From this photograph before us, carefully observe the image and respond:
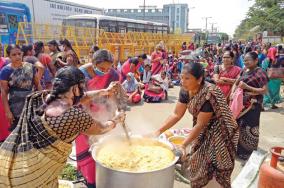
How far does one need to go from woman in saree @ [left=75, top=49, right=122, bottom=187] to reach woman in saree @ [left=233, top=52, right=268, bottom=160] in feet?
6.79

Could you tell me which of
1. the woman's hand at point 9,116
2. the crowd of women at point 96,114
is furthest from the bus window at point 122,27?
the woman's hand at point 9,116

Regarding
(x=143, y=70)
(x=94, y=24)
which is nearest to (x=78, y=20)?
(x=94, y=24)

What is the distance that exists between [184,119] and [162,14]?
6941cm

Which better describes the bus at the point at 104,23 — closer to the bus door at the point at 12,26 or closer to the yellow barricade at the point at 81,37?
the yellow barricade at the point at 81,37

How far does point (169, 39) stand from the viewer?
22734 mm

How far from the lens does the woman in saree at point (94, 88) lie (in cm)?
289

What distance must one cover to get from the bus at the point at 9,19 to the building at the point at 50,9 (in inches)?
110

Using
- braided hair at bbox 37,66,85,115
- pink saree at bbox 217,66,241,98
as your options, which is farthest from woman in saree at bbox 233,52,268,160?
braided hair at bbox 37,66,85,115

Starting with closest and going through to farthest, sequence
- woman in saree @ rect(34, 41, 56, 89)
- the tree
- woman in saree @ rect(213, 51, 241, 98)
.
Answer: woman in saree @ rect(213, 51, 241, 98), woman in saree @ rect(34, 41, 56, 89), the tree

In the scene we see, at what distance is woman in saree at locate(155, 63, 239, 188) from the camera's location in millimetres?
2375

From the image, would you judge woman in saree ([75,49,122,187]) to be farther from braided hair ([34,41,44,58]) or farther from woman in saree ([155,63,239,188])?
braided hair ([34,41,44,58])

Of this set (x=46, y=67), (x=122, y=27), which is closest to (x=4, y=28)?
(x=122, y=27)

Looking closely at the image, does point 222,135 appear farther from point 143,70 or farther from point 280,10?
point 280,10

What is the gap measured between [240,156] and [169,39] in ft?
62.8
